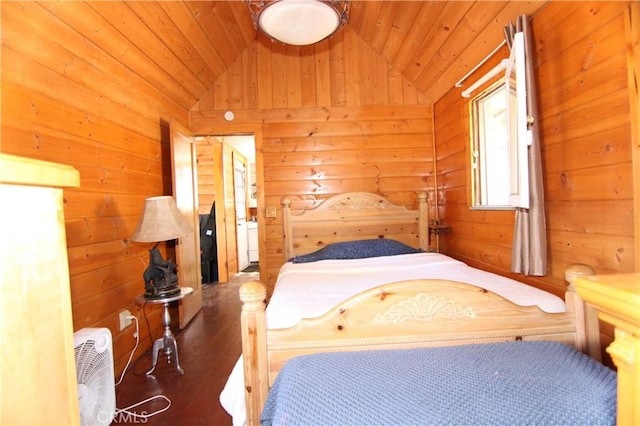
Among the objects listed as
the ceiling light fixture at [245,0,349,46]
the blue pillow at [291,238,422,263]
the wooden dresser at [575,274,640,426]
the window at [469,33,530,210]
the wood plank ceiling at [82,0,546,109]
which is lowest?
the blue pillow at [291,238,422,263]

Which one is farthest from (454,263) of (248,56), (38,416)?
(248,56)

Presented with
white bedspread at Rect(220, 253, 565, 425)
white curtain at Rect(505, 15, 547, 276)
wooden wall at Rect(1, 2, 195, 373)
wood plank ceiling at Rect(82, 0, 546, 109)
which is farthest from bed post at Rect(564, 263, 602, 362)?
wooden wall at Rect(1, 2, 195, 373)

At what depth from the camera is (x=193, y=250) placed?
323cm

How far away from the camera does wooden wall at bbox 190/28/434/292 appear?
3326 mm

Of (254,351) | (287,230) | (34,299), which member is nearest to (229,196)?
(287,230)

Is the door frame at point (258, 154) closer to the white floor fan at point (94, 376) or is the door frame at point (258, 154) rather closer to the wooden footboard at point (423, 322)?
the white floor fan at point (94, 376)

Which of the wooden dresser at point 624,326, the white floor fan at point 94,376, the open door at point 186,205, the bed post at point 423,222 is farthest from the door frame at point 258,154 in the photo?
the wooden dresser at point 624,326

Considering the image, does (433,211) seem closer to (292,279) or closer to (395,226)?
(395,226)

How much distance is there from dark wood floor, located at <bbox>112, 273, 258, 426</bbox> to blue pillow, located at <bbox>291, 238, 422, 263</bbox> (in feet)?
3.08

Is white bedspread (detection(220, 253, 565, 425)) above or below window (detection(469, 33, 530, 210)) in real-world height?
below

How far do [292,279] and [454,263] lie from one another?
120cm

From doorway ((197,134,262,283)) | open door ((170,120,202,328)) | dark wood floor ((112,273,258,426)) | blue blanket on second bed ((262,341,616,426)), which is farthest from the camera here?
doorway ((197,134,262,283))

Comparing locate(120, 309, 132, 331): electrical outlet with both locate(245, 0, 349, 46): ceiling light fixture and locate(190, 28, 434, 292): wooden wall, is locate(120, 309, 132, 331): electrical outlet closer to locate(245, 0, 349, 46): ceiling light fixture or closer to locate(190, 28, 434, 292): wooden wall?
locate(190, 28, 434, 292): wooden wall

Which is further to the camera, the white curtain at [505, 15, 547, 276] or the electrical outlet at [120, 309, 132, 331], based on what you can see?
the electrical outlet at [120, 309, 132, 331]
